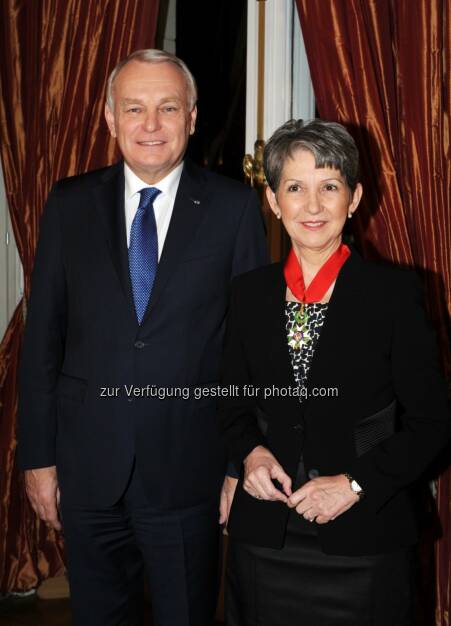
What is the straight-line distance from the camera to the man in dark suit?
6.35 feet

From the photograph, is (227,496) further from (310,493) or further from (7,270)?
(7,270)

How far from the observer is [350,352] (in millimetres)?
1621

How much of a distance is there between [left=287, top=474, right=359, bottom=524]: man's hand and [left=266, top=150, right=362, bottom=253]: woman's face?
0.47 metres

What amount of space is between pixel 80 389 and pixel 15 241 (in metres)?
1.48

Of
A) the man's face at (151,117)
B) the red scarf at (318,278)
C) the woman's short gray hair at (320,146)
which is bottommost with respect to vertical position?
the red scarf at (318,278)

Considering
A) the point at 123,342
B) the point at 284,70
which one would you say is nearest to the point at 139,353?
the point at 123,342

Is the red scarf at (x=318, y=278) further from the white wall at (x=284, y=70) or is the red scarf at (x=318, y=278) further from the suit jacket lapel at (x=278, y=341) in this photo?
the white wall at (x=284, y=70)

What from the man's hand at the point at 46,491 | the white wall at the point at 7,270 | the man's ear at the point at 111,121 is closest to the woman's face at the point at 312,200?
the man's ear at the point at 111,121

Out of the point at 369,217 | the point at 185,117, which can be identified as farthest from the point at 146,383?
the point at 369,217

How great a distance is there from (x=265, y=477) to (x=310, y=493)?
0.10m

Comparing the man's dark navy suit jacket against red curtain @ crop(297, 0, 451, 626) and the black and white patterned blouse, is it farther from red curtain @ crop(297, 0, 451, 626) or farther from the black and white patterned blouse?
red curtain @ crop(297, 0, 451, 626)

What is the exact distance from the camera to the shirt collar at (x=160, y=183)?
2006mm

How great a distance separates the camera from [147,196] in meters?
1.99

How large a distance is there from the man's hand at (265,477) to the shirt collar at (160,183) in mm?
704
